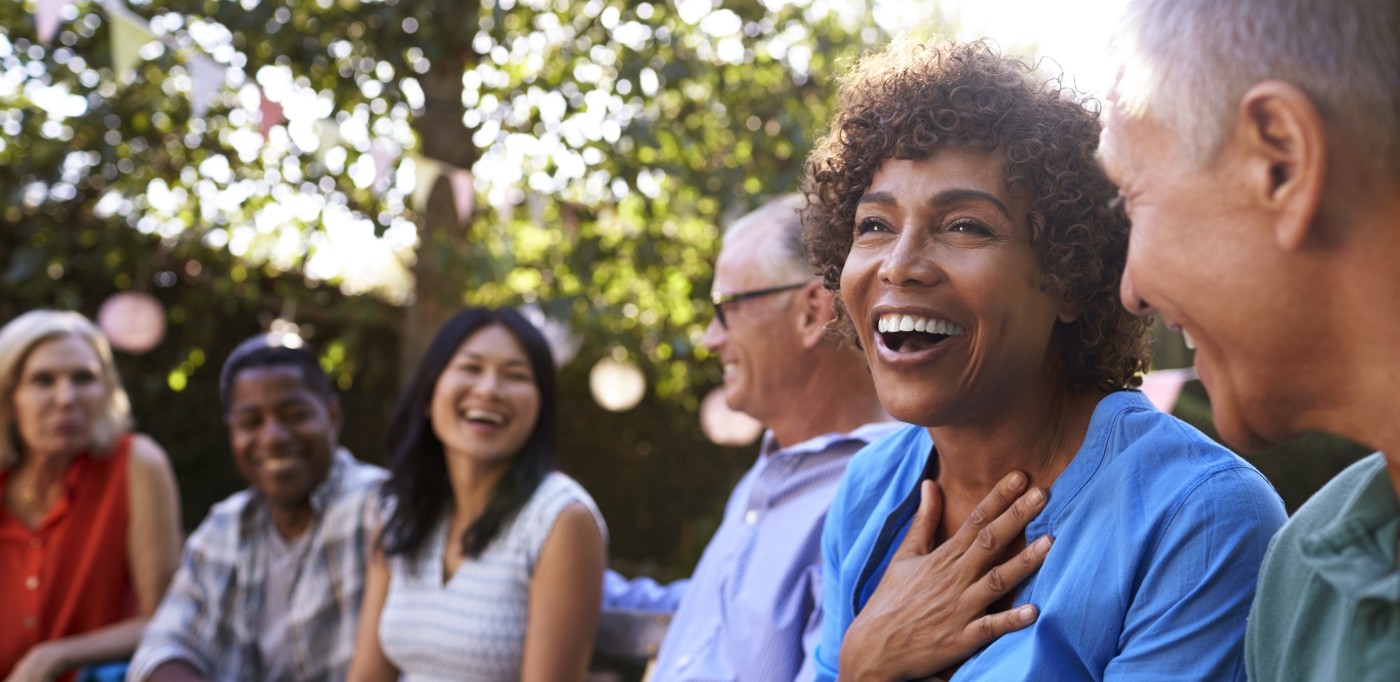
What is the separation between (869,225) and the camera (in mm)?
1846

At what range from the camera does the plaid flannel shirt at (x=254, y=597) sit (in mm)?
3662

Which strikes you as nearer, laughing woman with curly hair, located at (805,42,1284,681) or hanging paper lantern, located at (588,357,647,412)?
laughing woman with curly hair, located at (805,42,1284,681)

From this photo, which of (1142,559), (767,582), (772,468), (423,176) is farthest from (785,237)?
(423,176)

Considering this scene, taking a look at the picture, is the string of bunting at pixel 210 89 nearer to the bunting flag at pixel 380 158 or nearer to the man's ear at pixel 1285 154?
the bunting flag at pixel 380 158

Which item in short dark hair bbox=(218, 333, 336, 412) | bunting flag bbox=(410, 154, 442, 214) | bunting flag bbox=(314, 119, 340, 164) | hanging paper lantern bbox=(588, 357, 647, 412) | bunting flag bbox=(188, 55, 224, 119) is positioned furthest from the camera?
hanging paper lantern bbox=(588, 357, 647, 412)

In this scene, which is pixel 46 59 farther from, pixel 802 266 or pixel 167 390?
pixel 802 266

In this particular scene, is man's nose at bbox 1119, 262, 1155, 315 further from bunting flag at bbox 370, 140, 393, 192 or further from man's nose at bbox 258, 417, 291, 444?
bunting flag at bbox 370, 140, 393, 192

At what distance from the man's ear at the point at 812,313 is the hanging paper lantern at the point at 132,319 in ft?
15.8

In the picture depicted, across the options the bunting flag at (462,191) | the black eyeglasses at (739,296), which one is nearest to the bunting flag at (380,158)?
the bunting flag at (462,191)

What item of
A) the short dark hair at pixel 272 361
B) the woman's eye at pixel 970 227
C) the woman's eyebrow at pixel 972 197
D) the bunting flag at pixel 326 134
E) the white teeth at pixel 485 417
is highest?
the bunting flag at pixel 326 134

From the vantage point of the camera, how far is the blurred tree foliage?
521 cm

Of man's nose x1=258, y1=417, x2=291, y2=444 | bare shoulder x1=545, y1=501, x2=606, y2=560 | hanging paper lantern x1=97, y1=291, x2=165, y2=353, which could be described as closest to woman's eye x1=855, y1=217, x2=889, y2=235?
bare shoulder x1=545, y1=501, x2=606, y2=560

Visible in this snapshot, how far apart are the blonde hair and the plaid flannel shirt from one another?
1.96 ft

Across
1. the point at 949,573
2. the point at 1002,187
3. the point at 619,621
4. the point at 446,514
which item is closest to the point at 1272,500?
the point at 949,573
